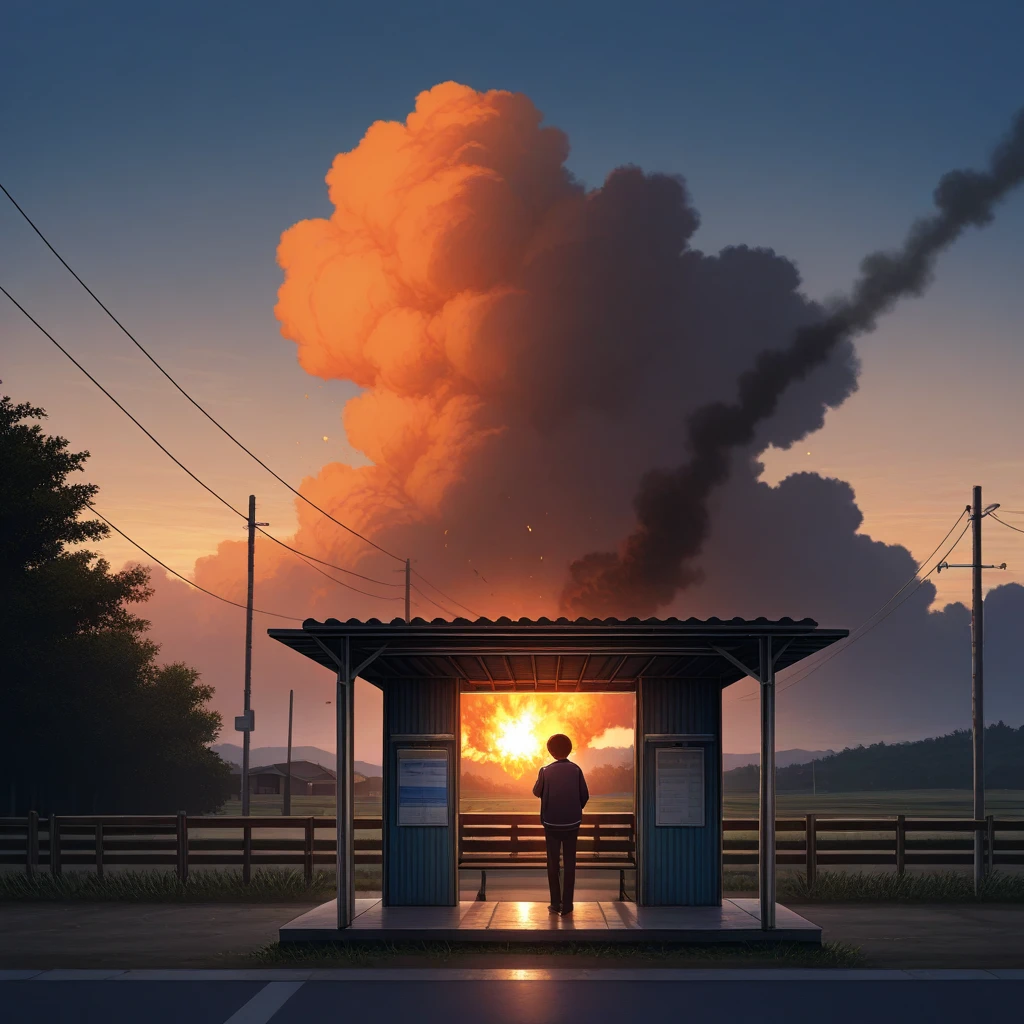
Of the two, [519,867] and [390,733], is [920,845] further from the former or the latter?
[390,733]

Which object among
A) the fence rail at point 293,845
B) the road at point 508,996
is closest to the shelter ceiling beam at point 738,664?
the road at point 508,996

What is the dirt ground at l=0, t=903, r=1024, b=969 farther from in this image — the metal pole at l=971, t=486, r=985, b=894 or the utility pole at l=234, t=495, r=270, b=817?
the utility pole at l=234, t=495, r=270, b=817

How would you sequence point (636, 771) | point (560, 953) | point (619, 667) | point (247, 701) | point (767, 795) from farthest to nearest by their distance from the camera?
point (247, 701) → point (636, 771) → point (619, 667) → point (767, 795) → point (560, 953)

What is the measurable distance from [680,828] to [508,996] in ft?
18.4

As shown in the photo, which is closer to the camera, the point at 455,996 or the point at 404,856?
the point at 455,996

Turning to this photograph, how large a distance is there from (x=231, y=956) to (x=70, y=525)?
31.6 m

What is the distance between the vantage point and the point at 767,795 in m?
14.4

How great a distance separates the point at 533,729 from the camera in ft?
167

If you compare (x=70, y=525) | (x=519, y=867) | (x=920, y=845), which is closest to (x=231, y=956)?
(x=519, y=867)

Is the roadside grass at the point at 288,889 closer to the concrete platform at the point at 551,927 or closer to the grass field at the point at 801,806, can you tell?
the concrete platform at the point at 551,927

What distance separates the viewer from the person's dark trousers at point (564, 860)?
15664 millimetres

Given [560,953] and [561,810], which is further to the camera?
[561,810]

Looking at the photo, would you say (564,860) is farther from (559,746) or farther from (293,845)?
(293,845)

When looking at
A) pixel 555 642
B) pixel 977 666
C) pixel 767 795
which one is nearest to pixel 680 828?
pixel 767 795
